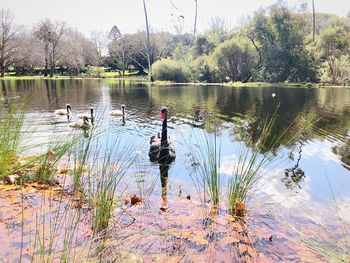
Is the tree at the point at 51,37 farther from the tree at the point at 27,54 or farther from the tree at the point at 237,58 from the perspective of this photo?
the tree at the point at 237,58

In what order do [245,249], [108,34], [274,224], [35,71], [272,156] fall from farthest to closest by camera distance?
[108,34], [35,71], [272,156], [274,224], [245,249]

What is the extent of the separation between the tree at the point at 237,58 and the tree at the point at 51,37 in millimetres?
30979

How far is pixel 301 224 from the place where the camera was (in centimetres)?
462

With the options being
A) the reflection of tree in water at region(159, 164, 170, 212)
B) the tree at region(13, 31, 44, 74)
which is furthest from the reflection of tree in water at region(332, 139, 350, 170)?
the tree at region(13, 31, 44, 74)

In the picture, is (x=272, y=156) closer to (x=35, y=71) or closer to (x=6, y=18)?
(x=6, y=18)

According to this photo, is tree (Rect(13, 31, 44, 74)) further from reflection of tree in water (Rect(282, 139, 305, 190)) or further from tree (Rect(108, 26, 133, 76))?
reflection of tree in water (Rect(282, 139, 305, 190))

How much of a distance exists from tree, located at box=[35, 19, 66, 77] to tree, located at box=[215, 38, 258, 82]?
31.0m

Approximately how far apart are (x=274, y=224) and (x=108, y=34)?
74.5 metres

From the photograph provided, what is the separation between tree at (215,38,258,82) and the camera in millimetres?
39906

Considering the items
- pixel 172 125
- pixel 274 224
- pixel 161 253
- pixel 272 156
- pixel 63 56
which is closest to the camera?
pixel 161 253

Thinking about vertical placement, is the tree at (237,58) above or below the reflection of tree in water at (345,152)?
above

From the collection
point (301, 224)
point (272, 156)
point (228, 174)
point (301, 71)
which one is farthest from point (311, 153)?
point (301, 71)

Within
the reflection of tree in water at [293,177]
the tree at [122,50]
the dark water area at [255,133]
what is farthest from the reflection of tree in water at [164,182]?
the tree at [122,50]

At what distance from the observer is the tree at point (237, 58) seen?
3991cm
